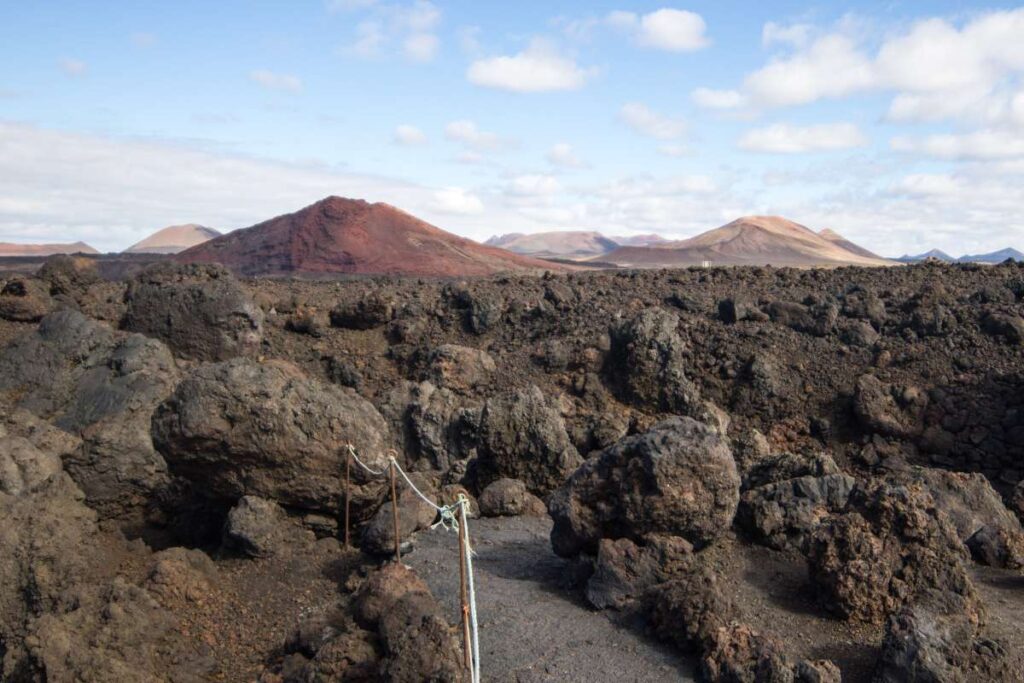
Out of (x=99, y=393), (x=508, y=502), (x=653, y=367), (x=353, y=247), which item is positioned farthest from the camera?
(x=353, y=247)

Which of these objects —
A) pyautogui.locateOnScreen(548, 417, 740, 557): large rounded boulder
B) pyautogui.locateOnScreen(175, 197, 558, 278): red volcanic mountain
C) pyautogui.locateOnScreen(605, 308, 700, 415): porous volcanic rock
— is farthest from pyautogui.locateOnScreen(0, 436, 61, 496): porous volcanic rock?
pyautogui.locateOnScreen(175, 197, 558, 278): red volcanic mountain

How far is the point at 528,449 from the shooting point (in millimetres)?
10492

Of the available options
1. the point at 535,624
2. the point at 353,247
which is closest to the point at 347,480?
the point at 535,624

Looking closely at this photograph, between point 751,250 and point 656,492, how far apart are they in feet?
165

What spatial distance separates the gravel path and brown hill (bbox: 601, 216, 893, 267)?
44332 millimetres

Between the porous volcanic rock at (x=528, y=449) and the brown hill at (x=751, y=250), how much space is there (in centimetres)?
4168

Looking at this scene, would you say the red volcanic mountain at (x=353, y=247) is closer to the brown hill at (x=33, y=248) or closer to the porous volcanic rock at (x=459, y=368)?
the porous volcanic rock at (x=459, y=368)

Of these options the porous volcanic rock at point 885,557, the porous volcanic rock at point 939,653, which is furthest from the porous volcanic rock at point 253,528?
the porous volcanic rock at point 939,653

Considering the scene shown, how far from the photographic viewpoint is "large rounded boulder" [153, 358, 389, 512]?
27.7 ft

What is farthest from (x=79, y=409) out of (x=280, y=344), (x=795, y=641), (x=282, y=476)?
(x=795, y=641)

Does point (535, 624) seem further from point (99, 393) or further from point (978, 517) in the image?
point (99, 393)

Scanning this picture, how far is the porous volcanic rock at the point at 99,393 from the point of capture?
905 cm

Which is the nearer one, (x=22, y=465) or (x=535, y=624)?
(x=535, y=624)

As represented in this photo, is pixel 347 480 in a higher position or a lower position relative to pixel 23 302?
lower
